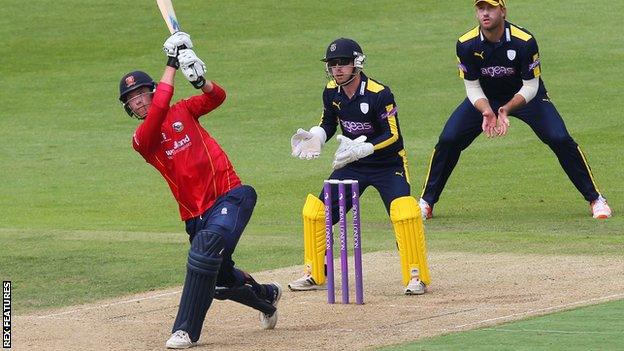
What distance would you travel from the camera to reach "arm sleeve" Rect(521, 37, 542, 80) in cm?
1362

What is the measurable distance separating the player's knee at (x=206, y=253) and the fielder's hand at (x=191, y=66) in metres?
1.00

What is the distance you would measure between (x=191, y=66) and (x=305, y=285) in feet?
8.39

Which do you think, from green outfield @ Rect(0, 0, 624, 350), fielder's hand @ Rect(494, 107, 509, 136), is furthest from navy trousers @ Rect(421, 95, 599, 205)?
fielder's hand @ Rect(494, 107, 509, 136)

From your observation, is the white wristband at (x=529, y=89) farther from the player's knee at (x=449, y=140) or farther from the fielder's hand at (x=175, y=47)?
the fielder's hand at (x=175, y=47)

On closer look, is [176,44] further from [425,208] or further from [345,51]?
[425,208]

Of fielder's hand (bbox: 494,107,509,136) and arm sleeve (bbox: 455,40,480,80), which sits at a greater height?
arm sleeve (bbox: 455,40,480,80)

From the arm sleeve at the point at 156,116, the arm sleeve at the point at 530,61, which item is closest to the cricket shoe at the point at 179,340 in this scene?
the arm sleeve at the point at 156,116

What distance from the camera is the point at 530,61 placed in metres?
13.6

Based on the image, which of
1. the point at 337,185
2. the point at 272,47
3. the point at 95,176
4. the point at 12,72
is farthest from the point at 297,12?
A: the point at 337,185

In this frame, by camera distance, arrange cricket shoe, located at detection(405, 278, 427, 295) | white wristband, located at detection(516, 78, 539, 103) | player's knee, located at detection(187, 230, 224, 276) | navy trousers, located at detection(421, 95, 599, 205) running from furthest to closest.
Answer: navy trousers, located at detection(421, 95, 599, 205)
white wristband, located at detection(516, 78, 539, 103)
cricket shoe, located at detection(405, 278, 427, 295)
player's knee, located at detection(187, 230, 224, 276)

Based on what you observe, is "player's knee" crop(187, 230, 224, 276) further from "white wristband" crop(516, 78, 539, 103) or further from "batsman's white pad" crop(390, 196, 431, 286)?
"white wristband" crop(516, 78, 539, 103)

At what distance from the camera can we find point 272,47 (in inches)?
1054

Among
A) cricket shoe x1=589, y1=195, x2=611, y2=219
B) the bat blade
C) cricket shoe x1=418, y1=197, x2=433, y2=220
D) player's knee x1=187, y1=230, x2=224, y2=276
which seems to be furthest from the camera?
cricket shoe x1=418, y1=197, x2=433, y2=220

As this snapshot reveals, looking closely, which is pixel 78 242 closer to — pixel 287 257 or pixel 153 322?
pixel 287 257
